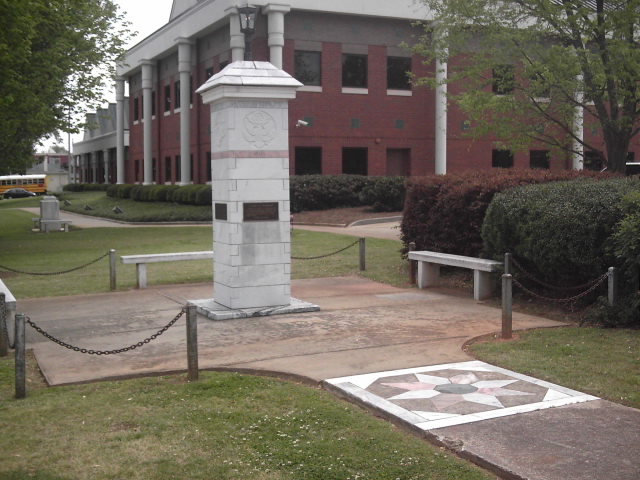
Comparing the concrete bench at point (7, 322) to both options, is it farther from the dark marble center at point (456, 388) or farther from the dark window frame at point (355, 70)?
the dark window frame at point (355, 70)

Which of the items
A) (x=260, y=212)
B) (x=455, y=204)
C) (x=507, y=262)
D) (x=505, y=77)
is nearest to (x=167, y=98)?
(x=505, y=77)

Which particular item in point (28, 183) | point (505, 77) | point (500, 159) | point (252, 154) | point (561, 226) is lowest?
point (561, 226)

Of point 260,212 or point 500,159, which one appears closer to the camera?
point 260,212

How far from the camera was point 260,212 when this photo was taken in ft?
37.3

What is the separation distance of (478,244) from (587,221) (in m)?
3.41

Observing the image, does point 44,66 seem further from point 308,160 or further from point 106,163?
point 106,163

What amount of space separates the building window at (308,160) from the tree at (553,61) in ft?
49.6

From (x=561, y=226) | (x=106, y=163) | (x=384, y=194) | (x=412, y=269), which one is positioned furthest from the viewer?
(x=106, y=163)

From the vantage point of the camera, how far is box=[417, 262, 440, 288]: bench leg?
46.3 feet

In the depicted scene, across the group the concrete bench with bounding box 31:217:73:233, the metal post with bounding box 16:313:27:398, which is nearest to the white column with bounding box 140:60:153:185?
the concrete bench with bounding box 31:217:73:233

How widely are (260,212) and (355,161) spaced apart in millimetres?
26500

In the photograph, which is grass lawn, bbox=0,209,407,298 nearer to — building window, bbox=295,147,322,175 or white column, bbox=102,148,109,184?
building window, bbox=295,147,322,175

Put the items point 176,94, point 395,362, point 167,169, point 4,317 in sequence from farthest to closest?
point 167,169
point 176,94
point 4,317
point 395,362

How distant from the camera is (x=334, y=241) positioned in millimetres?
22984
